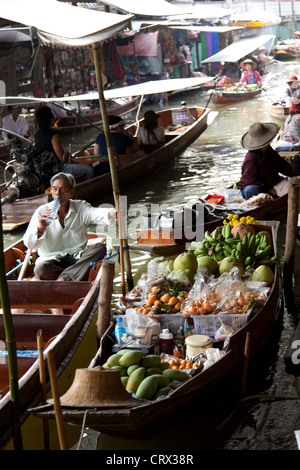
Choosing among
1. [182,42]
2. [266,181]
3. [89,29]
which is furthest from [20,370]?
[182,42]

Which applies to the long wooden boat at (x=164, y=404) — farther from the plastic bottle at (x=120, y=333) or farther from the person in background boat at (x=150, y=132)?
the person in background boat at (x=150, y=132)

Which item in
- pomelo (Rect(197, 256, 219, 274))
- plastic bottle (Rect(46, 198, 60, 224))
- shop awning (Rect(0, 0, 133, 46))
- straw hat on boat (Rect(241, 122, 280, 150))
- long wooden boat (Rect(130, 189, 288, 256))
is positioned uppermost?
shop awning (Rect(0, 0, 133, 46))

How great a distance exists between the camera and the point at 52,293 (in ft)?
16.9

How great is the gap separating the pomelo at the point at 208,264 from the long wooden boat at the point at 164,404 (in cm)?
90

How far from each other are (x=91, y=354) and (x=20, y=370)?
115cm

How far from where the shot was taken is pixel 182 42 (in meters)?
24.5

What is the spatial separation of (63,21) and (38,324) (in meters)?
3.22

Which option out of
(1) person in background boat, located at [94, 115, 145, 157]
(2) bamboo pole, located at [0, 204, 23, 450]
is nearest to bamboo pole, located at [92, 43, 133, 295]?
(2) bamboo pole, located at [0, 204, 23, 450]

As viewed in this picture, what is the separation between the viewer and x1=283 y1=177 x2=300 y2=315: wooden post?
543 cm

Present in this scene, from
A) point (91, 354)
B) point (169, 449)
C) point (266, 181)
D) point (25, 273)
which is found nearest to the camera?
point (169, 449)

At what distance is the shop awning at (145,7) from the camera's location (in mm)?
10673

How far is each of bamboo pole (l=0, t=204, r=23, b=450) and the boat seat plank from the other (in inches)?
63.8

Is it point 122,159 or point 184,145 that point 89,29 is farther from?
point 184,145

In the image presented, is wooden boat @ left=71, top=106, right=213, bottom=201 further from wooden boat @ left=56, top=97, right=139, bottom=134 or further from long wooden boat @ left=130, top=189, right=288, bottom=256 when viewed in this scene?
long wooden boat @ left=130, top=189, right=288, bottom=256
